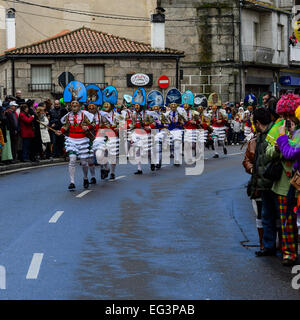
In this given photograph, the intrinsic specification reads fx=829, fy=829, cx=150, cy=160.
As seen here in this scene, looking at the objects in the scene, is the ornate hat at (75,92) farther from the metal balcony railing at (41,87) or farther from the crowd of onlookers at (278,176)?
the metal balcony railing at (41,87)

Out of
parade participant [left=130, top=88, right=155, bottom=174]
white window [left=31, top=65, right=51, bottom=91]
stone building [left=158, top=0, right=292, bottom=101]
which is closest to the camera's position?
parade participant [left=130, top=88, right=155, bottom=174]

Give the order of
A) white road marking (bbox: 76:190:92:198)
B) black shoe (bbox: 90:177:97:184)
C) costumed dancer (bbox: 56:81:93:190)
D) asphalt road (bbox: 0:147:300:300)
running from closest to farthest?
asphalt road (bbox: 0:147:300:300) → white road marking (bbox: 76:190:92:198) → costumed dancer (bbox: 56:81:93:190) → black shoe (bbox: 90:177:97:184)

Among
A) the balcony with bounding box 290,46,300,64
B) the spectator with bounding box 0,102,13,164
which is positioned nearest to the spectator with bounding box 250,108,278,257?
the spectator with bounding box 0,102,13,164

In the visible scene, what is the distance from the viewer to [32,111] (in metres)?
24.9

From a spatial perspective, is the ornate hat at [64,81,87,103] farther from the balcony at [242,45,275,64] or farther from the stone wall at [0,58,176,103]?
the balcony at [242,45,275,64]

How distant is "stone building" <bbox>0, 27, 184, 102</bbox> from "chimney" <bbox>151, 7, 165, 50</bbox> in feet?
2.59

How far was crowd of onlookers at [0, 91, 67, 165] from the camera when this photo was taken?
2355 cm

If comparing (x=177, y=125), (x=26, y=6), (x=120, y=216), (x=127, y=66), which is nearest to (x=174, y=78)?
(x=127, y=66)

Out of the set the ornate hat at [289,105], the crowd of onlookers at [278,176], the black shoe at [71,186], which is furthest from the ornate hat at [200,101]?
the ornate hat at [289,105]

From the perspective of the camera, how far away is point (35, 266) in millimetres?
9008

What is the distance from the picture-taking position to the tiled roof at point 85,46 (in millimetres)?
42938

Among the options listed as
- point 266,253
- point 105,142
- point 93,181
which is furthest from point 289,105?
point 105,142

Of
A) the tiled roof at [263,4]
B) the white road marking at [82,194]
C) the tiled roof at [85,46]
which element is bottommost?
the white road marking at [82,194]

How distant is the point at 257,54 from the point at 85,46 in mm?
13449
